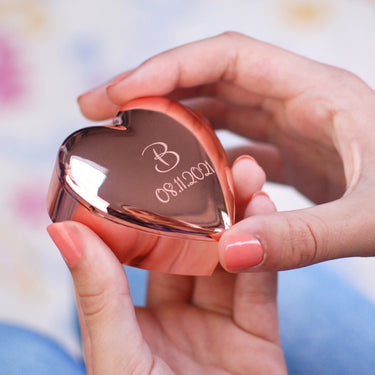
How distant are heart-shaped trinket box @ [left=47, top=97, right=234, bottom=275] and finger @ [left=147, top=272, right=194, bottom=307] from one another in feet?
0.60

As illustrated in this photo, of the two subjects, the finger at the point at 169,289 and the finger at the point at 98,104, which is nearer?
the finger at the point at 169,289

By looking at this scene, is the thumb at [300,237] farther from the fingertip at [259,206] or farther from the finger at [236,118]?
the finger at [236,118]

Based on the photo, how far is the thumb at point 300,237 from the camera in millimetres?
494

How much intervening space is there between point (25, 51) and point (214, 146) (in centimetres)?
73

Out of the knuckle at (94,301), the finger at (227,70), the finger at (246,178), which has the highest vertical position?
the finger at (227,70)

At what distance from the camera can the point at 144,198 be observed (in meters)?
0.54

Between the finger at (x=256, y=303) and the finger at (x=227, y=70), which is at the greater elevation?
the finger at (x=227, y=70)

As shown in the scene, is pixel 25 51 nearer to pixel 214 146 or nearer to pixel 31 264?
pixel 31 264

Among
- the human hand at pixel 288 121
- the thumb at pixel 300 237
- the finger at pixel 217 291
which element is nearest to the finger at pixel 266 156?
the human hand at pixel 288 121

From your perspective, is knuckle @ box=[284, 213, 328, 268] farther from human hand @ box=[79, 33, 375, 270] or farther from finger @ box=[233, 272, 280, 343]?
finger @ box=[233, 272, 280, 343]

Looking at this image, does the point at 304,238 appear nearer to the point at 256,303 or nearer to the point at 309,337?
the point at 256,303

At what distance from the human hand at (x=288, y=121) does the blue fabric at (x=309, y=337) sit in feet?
0.61

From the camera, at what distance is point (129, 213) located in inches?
20.8

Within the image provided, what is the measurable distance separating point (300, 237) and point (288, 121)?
0.39 m
